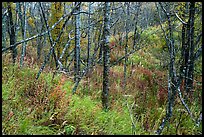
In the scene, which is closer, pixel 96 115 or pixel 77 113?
pixel 77 113

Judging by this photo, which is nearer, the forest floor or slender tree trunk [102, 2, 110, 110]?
the forest floor

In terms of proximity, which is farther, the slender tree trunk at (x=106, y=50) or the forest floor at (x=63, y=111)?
the slender tree trunk at (x=106, y=50)

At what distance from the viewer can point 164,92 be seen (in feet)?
26.6

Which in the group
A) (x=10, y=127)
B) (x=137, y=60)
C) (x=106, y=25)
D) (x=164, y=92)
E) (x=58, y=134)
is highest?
(x=106, y=25)

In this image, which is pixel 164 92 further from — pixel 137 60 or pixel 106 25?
pixel 137 60

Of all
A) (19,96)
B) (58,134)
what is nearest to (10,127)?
(58,134)

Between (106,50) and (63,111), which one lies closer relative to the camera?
(63,111)

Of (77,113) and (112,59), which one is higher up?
(77,113)

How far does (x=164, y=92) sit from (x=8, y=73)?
181 inches

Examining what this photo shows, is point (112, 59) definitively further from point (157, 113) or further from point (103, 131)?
point (103, 131)

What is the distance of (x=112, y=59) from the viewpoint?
54.4 feet

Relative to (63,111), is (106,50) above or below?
above

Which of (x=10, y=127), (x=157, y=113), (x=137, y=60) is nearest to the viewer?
(x=10, y=127)

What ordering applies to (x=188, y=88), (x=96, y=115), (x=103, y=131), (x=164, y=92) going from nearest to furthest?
(x=103, y=131) < (x=96, y=115) < (x=188, y=88) < (x=164, y=92)
